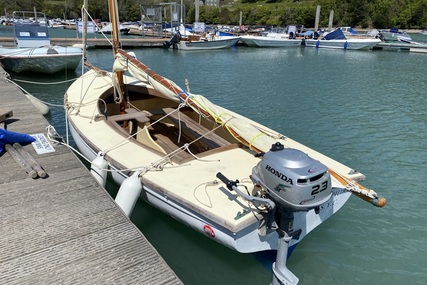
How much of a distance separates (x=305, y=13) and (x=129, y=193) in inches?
3835

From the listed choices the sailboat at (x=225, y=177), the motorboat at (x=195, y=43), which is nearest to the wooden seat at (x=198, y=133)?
the sailboat at (x=225, y=177)

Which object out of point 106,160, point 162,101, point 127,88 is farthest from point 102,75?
point 106,160

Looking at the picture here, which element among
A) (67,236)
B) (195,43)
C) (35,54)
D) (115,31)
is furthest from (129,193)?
(195,43)

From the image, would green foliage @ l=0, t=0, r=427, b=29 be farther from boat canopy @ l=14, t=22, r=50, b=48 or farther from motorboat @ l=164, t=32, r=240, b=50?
boat canopy @ l=14, t=22, r=50, b=48

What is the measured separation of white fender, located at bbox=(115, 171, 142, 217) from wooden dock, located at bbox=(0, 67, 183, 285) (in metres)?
0.22

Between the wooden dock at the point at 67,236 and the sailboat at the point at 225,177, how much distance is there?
0.57 metres

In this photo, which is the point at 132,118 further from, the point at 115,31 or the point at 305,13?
the point at 305,13

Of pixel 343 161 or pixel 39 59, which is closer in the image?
pixel 343 161

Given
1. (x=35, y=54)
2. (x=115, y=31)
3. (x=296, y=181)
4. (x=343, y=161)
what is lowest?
(x=343, y=161)

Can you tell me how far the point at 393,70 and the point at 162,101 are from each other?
2215cm

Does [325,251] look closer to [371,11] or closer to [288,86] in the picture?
[288,86]

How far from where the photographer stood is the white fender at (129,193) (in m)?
4.45

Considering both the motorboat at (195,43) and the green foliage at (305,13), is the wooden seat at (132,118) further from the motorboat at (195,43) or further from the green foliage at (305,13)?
the green foliage at (305,13)

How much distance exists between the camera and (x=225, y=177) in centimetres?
396
